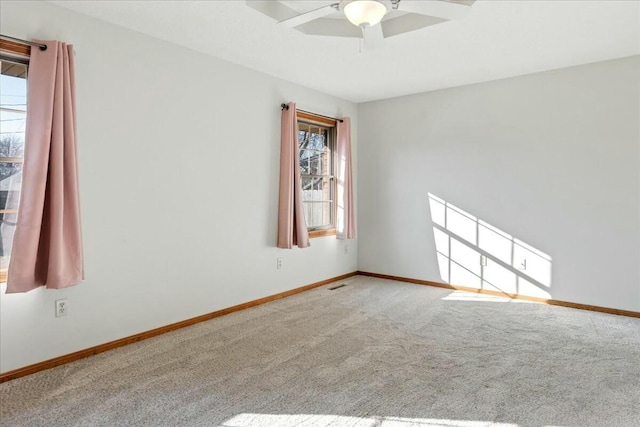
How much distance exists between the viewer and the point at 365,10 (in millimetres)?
2170

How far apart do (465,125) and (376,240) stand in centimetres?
192

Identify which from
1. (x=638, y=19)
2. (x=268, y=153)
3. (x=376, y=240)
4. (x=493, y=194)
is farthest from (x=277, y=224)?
(x=638, y=19)

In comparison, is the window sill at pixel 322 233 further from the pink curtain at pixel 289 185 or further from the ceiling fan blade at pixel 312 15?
the ceiling fan blade at pixel 312 15

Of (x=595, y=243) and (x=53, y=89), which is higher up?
(x=53, y=89)

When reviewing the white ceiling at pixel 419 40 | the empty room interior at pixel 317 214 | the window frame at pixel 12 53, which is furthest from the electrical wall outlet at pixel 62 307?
the white ceiling at pixel 419 40

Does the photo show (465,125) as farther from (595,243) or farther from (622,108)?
(595,243)

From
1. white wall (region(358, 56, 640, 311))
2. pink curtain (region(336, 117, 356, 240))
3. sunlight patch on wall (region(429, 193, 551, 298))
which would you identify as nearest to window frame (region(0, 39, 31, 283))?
pink curtain (region(336, 117, 356, 240))

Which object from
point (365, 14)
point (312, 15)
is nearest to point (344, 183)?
point (312, 15)

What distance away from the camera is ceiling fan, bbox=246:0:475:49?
221 centimetres

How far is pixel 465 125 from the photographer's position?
4781 millimetres

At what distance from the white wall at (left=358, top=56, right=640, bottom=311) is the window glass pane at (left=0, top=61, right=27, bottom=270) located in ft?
13.2

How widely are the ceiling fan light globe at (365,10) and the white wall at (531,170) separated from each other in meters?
2.86

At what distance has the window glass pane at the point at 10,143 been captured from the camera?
258cm

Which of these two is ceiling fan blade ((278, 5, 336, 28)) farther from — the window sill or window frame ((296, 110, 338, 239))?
the window sill
